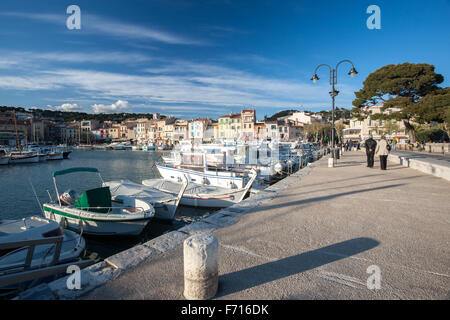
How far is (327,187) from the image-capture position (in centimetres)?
857

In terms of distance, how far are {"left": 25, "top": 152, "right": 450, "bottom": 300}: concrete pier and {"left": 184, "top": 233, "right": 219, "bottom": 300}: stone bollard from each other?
18cm

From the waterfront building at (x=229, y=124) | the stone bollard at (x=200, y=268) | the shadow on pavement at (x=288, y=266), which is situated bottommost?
the shadow on pavement at (x=288, y=266)

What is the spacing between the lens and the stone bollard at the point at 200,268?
244cm

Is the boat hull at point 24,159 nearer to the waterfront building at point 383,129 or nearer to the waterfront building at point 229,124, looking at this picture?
the waterfront building at point 229,124

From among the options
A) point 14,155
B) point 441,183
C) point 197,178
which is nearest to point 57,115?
point 14,155

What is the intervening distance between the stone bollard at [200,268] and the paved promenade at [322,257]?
0.59 ft

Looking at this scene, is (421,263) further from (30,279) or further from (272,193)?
(30,279)

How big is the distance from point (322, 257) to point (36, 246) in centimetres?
676

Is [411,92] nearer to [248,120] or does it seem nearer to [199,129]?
[248,120]

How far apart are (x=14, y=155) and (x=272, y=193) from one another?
51473 mm

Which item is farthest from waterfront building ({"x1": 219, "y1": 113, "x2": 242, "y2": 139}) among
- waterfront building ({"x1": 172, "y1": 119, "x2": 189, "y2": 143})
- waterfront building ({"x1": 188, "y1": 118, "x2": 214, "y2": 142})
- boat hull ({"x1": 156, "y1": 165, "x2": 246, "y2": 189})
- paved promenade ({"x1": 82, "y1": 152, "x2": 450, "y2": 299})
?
paved promenade ({"x1": 82, "y1": 152, "x2": 450, "y2": 299})

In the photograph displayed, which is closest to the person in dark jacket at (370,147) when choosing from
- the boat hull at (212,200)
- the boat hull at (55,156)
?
the boat hull at (212,200)

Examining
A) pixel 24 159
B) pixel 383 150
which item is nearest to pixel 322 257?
pixel 383 150
